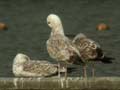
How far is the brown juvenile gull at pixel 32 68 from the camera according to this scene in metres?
11.9

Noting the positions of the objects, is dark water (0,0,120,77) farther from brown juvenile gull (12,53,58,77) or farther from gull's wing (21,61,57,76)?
gull's wing (21,61,57,76)

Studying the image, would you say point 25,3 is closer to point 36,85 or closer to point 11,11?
point 11,11

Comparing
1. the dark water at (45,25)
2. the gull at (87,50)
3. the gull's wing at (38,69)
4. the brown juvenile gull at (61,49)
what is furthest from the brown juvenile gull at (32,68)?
the dark water at (45,25)

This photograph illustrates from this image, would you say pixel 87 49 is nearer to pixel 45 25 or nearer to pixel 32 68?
pixel 32 68

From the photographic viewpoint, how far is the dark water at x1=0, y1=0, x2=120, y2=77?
1728cm

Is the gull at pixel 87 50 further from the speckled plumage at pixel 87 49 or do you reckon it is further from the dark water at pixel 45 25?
the dark water at pixel 45 25

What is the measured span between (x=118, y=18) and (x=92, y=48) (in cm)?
1391

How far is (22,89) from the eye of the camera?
34.2 feet

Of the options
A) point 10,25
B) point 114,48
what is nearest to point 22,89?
point 114,48

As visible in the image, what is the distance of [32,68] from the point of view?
12.2m

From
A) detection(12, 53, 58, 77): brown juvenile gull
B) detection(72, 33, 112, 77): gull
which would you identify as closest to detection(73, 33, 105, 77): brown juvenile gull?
detection(72, 33, 112, 77): gull

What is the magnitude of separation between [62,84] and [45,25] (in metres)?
13.5

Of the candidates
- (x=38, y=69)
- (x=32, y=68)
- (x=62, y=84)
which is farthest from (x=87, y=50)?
(x=32, y=68)

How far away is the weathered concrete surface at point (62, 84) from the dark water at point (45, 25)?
12.7 feet
